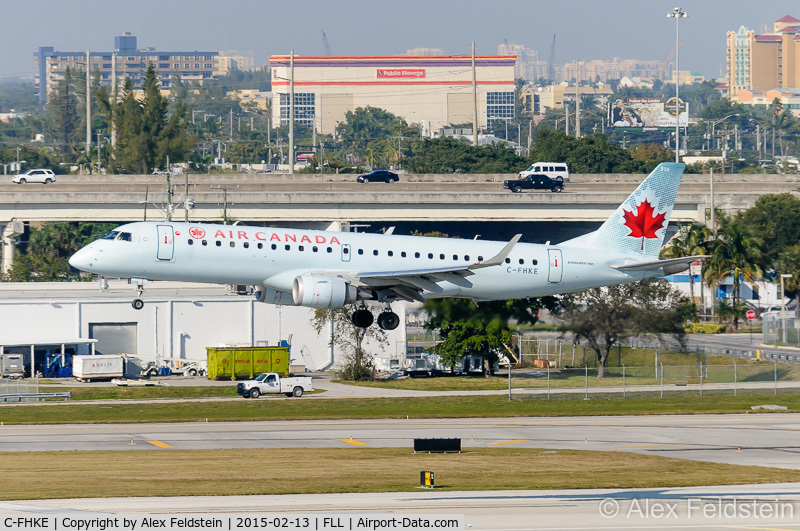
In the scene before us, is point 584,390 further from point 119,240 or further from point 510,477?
point 119,240

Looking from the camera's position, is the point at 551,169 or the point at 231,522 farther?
the point at 551,169

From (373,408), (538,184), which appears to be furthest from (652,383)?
(538,184)

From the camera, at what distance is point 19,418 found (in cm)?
7694

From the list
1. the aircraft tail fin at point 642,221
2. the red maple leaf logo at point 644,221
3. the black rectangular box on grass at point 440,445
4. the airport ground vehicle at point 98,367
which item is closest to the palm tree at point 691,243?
the airport ground vehicle at point 98,367

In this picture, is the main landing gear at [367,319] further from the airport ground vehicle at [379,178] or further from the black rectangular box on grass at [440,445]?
the airport ground vehicle at [379,178]

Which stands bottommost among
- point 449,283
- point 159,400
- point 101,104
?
point 159,400

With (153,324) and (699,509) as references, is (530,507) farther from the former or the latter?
(153,324)

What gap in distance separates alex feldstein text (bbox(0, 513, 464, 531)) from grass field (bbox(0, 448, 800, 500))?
5827 millimetres

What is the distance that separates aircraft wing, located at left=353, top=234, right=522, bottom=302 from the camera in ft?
178

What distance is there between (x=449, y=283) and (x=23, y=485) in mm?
21150

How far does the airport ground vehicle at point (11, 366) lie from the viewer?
97500 millimetres

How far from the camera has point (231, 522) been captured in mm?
42594

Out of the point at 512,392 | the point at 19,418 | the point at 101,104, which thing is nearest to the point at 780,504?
the point at 512,392

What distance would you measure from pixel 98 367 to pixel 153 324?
8794mm
